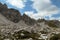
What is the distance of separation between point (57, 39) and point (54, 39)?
1927 mm

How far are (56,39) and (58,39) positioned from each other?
10.2 ft

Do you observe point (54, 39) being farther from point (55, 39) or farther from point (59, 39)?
point (59, 39)

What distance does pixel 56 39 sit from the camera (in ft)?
242

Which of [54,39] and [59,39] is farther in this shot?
[54,39]

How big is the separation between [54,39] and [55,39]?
47cm

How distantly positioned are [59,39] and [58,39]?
1.16m

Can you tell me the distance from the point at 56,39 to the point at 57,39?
3.63 feet

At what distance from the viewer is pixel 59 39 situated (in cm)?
6956

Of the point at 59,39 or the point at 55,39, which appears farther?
the point at 55,39

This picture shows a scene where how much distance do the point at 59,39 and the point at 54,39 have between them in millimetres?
4936

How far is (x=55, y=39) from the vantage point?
244 ft

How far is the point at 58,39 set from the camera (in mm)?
70688

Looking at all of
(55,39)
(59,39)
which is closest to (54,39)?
(55,39)
